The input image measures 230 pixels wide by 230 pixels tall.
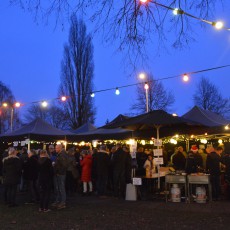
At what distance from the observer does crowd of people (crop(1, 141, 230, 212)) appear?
10359 mm

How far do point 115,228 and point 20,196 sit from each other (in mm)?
6799

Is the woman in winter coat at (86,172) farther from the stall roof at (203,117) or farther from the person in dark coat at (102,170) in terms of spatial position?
the stall roof at (203,117)

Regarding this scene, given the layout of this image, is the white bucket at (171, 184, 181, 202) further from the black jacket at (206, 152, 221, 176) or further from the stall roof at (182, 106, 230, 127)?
the stall roof at (182, 106, 230, 127)

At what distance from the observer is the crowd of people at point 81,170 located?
1036 cm

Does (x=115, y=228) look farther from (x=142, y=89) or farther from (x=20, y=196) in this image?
(x=142, y=89)

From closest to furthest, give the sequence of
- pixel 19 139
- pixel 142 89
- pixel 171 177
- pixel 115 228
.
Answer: pixel 115 228 < pixel 171 177 < pixel 19 139 < pixel 142 89

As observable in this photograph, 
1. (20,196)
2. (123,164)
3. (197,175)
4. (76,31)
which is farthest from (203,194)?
(76,31)

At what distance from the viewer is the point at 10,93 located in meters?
52.6

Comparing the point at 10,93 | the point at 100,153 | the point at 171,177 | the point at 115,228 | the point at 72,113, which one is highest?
the point at 10,93

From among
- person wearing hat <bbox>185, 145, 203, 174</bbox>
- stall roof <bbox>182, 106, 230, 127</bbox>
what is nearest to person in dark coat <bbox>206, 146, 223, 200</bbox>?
person wearing hat <bbox>185, 145, 203, 174</bbox>

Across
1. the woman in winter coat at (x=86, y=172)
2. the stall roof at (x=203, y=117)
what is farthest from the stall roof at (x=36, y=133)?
the stall roof at (x=203, y=117)

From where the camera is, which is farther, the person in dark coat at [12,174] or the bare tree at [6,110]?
the bare tree at [6,110]

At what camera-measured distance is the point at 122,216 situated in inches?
355

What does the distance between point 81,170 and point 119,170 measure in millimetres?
2306
